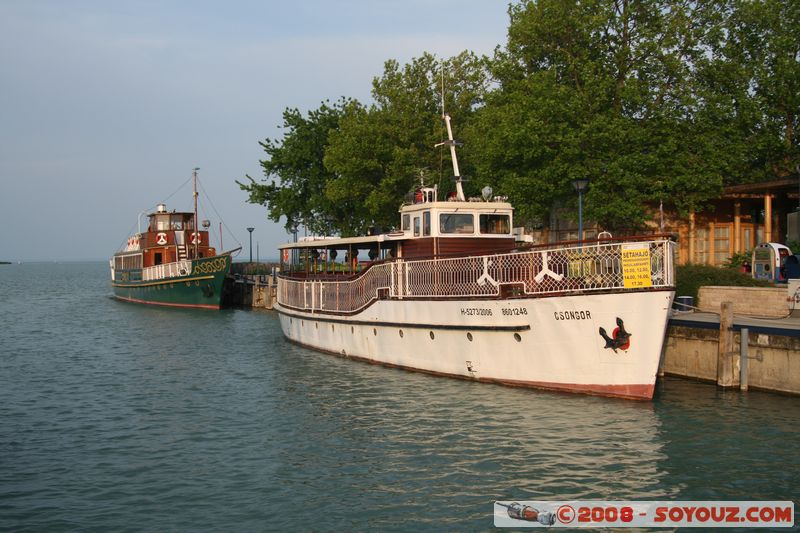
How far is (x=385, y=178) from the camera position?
42.5 metres

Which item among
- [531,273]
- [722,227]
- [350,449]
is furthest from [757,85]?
[350,449]

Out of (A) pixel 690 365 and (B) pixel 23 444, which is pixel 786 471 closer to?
(A) pixel 690 365

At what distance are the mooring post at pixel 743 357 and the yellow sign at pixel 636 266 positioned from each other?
3.55 m

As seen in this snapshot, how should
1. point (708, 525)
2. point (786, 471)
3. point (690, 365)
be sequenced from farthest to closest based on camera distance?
1. point (690, 365)
2. point (786, 471)
3. point (708, 525)

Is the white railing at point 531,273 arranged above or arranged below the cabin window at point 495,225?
below

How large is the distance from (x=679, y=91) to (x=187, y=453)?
25.8 m

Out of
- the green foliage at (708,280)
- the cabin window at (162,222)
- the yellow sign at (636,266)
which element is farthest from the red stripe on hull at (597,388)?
the cabin window at (162,222)

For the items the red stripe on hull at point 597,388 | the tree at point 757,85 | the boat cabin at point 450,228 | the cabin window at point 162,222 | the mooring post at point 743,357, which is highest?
the tree at point 757,85

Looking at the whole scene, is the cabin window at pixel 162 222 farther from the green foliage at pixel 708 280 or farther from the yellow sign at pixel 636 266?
the yellow sign at pixel 636 266

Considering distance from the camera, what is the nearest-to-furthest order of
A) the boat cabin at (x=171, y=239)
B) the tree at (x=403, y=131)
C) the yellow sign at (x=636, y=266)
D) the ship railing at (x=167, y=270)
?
the yellow sign at (x=636, y=266), the tree at (x=403, y=131), the ship railing at (x=167, y=270), the boat cabin at (x=171, y=239)

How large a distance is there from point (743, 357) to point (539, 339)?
479cm

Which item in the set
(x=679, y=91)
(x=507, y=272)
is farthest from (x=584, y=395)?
(x=679, y=91)

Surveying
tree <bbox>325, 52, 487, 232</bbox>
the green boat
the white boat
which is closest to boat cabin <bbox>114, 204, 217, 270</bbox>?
the green boat

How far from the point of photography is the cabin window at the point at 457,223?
2111 centimetres
